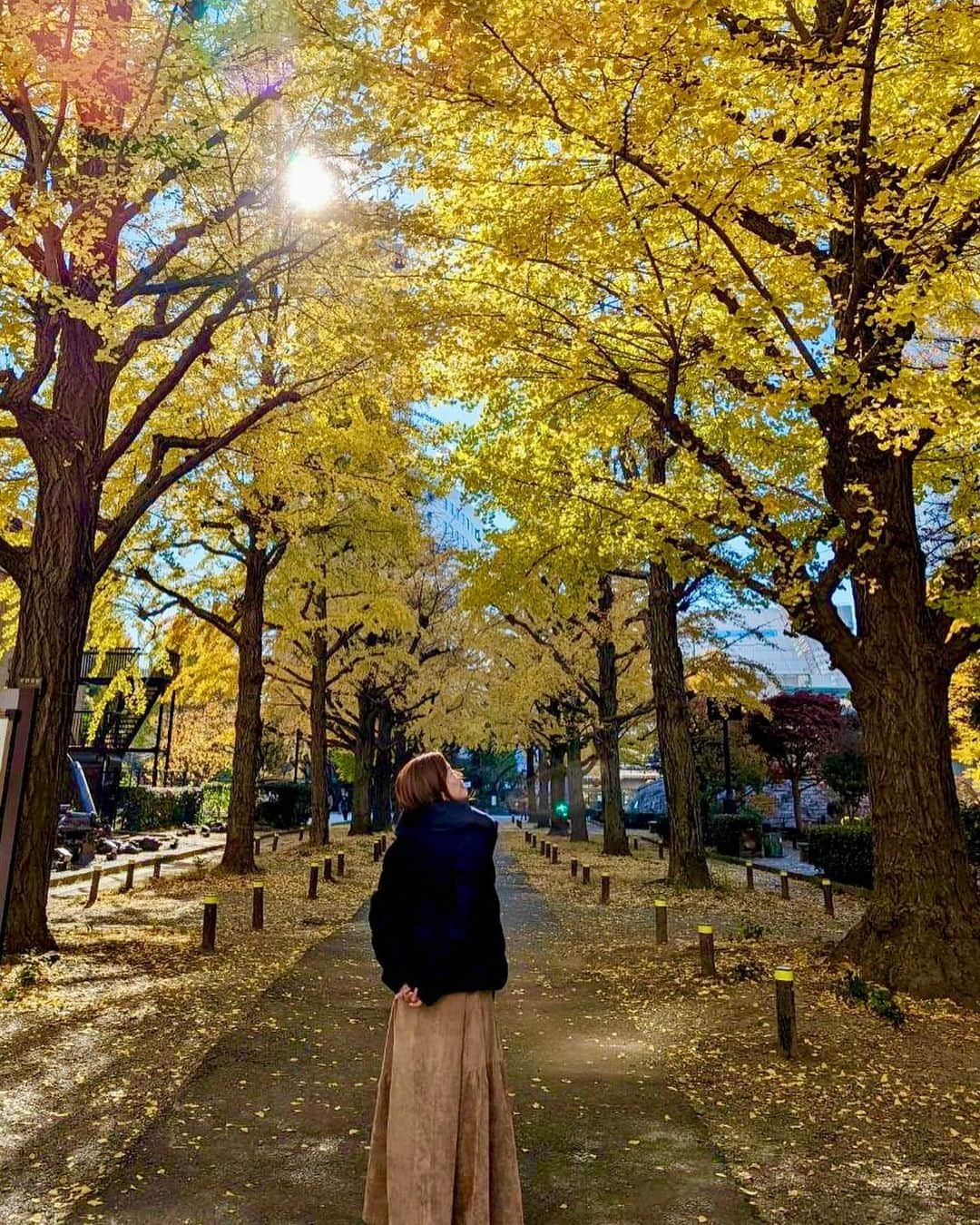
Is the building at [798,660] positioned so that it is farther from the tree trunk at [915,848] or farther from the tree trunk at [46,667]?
the tree trunk at [46,667]

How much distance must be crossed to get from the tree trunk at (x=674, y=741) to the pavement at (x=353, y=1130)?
7889 mm

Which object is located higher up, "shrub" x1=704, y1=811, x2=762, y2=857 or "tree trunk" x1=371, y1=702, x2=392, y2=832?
"tree trunk" x1=371, y1=702, x2=392, y2=832

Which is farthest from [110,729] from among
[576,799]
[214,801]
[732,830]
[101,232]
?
[101,232]

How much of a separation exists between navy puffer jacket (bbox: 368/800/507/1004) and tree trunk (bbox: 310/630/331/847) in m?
19.7

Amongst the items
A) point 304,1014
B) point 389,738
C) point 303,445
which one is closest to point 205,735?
point 389,738

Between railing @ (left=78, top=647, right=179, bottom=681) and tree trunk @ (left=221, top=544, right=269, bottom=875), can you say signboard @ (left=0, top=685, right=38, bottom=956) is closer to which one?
tree trunk @ (left=221, top=544, right=269, bottom=875)

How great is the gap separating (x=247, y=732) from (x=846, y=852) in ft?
39.4

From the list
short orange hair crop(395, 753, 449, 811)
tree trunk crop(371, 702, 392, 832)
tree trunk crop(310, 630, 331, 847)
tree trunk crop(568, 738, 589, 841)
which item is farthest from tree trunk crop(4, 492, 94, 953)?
tree trunk crop(371, 702, 392, 832)

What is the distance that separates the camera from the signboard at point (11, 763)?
3.64 m

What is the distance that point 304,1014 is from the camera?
6605 mm

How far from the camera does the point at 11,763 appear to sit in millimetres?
3699

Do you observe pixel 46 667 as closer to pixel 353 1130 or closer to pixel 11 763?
pixel 11 763

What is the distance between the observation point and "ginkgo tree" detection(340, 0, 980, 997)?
5.37 metres

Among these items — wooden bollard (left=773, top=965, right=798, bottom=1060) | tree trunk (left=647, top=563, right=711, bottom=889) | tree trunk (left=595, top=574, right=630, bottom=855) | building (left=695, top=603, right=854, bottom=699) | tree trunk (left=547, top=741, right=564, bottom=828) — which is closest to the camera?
wooden bollard (left=773, top=965, right=798, bottom=1060)
